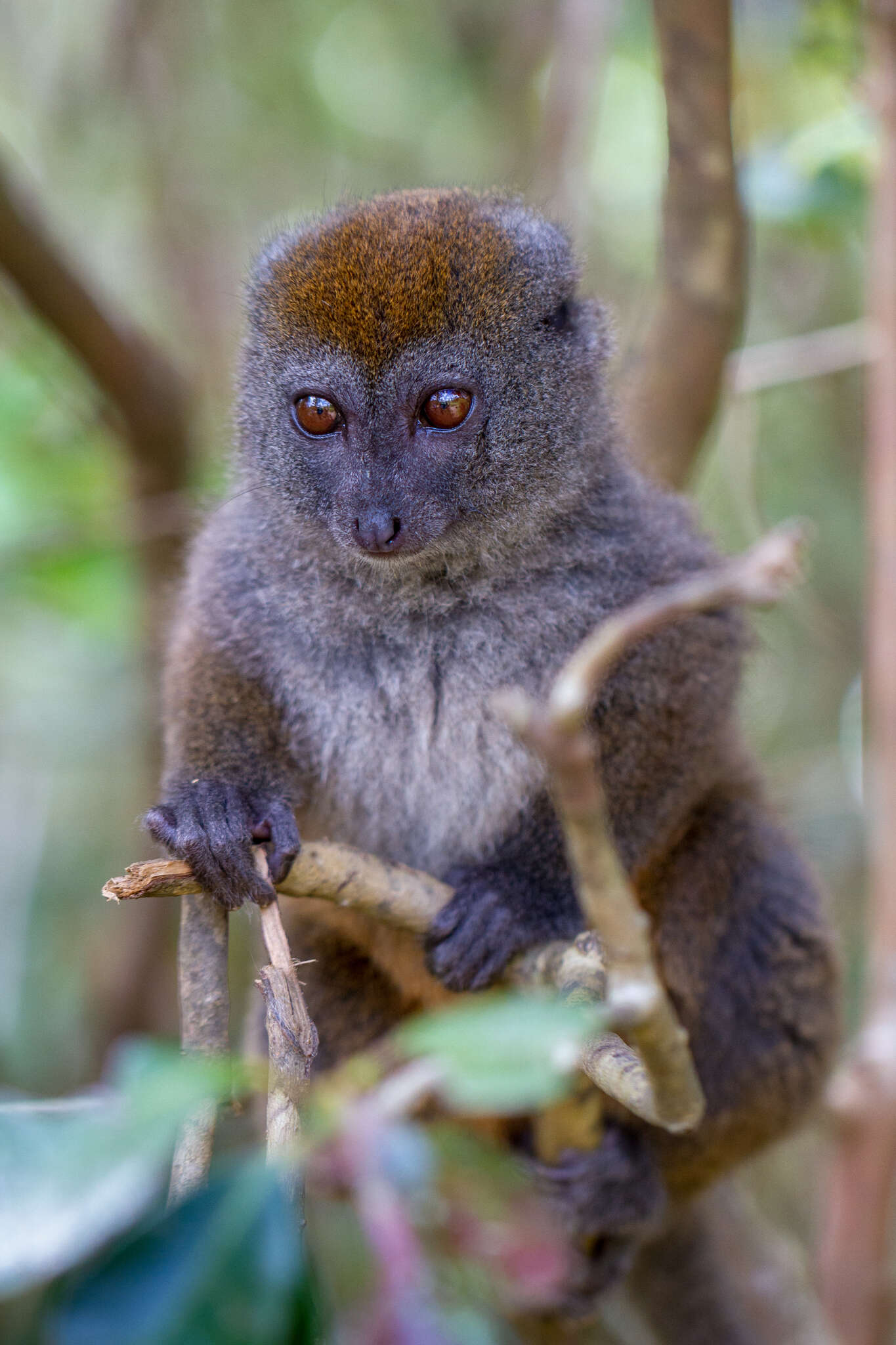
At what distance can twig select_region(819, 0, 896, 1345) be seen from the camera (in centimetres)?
439

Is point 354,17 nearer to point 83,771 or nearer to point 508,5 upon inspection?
point 508,5

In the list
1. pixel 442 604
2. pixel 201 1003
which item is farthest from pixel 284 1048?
pixel 442 604

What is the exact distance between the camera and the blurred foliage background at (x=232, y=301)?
5.64 m

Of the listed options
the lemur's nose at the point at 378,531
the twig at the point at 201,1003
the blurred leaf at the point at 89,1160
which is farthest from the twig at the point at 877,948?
the blurred leaf at the point at 89,1160

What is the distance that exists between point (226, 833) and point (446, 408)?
1.10 meters

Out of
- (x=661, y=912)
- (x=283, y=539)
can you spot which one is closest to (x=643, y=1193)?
(x=661, y=912)

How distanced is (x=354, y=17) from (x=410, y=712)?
5.95m

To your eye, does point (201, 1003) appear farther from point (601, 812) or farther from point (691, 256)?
point (691, 256)

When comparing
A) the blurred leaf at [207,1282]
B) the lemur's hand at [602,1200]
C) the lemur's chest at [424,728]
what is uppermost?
the lemur's chest at [424,728]

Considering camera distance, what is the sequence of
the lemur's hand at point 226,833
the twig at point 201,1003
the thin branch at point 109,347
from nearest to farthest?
the twig at point 201,1003 < the lemur's hand at point 226,833 < the thin branch at point 109,347

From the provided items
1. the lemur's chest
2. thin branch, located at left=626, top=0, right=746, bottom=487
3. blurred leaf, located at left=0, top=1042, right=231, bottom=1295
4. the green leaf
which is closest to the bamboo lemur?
the lemur's chest

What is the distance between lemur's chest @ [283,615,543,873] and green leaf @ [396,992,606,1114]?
2006mm

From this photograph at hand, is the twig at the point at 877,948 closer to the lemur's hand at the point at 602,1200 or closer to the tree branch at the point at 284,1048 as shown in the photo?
the lemur's hand at the point at 602,1200

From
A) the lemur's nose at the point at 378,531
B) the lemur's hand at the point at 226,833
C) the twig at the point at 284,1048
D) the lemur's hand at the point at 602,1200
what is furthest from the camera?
the lemur's hand at the point at 602,1200
